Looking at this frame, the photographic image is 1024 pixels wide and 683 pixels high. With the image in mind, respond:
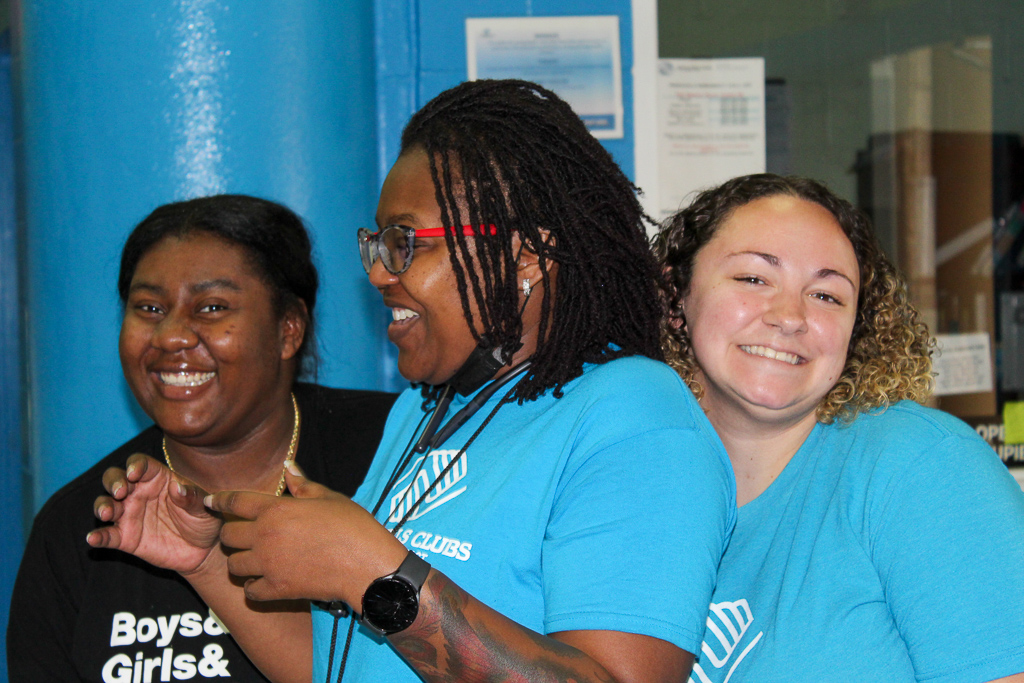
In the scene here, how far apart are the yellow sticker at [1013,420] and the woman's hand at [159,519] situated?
3160 mm

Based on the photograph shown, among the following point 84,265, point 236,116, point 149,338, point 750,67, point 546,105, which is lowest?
point 149,338

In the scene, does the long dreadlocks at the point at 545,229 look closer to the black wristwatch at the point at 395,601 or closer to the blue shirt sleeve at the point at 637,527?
the blue shirt sleeve at the point at 637,527

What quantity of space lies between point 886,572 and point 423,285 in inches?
35.6

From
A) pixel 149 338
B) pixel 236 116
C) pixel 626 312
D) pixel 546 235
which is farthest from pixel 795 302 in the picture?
pixel 236 116

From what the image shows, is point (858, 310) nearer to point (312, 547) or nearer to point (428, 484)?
point (428, 484)

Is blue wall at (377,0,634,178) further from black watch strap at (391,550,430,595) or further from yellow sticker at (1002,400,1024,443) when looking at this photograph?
black watch strap at (391,550,430,595)

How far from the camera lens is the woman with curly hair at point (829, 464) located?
137 cm

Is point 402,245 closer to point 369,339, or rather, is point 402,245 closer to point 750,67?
point 369,339

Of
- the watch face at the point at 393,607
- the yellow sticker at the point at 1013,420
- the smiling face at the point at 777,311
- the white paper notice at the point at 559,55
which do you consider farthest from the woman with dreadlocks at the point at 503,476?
the yellow sticker at the point at 1013,420

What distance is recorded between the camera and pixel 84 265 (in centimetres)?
262

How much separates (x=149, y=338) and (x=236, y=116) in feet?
2.78

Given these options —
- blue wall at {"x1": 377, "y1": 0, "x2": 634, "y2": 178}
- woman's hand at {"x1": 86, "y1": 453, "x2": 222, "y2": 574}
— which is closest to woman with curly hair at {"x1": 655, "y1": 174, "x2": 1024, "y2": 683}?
woman's hand at {"x1": 86, "y1": 453, "x2": 222, "y2": 574}

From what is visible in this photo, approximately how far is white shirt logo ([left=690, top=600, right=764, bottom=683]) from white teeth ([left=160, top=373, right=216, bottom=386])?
1335 mm

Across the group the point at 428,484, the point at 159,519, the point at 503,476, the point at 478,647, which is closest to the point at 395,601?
the point at 478,647
